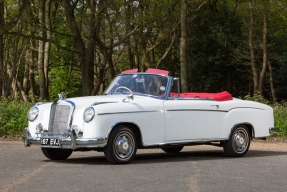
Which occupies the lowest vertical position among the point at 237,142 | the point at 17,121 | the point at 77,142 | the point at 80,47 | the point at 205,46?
the point at 237,142

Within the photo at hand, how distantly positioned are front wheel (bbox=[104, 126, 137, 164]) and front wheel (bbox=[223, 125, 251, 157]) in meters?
2.56

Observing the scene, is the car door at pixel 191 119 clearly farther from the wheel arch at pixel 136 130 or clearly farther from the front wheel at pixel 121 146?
the front wheel at pixel 121 146

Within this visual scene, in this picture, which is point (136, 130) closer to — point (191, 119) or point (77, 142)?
point (77, 142)

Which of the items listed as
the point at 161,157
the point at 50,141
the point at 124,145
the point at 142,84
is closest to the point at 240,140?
the point at 161,157

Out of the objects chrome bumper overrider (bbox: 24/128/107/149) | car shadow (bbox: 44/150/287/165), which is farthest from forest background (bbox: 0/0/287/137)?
chrome bumper overrider (bbox: 24/128/107/149)

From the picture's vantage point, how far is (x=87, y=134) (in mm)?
12375

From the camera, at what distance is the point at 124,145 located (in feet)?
41.4

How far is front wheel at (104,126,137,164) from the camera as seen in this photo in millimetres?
12469

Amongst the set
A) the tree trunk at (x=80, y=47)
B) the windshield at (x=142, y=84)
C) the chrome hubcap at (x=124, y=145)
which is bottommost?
the chrome hubcap at (x=124, y=145)

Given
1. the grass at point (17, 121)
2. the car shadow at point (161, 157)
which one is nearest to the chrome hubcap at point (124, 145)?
the car shadow at point (161, 157)

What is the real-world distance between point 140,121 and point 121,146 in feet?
2.07

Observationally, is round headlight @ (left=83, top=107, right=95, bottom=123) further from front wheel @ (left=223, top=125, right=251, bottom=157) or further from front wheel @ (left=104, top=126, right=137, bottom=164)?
front wheel @ (left=223, top=125, right=251, bottom=157)

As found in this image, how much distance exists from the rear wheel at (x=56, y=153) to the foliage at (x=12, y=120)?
8418 millimetres

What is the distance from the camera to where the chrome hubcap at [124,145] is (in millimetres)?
12570
